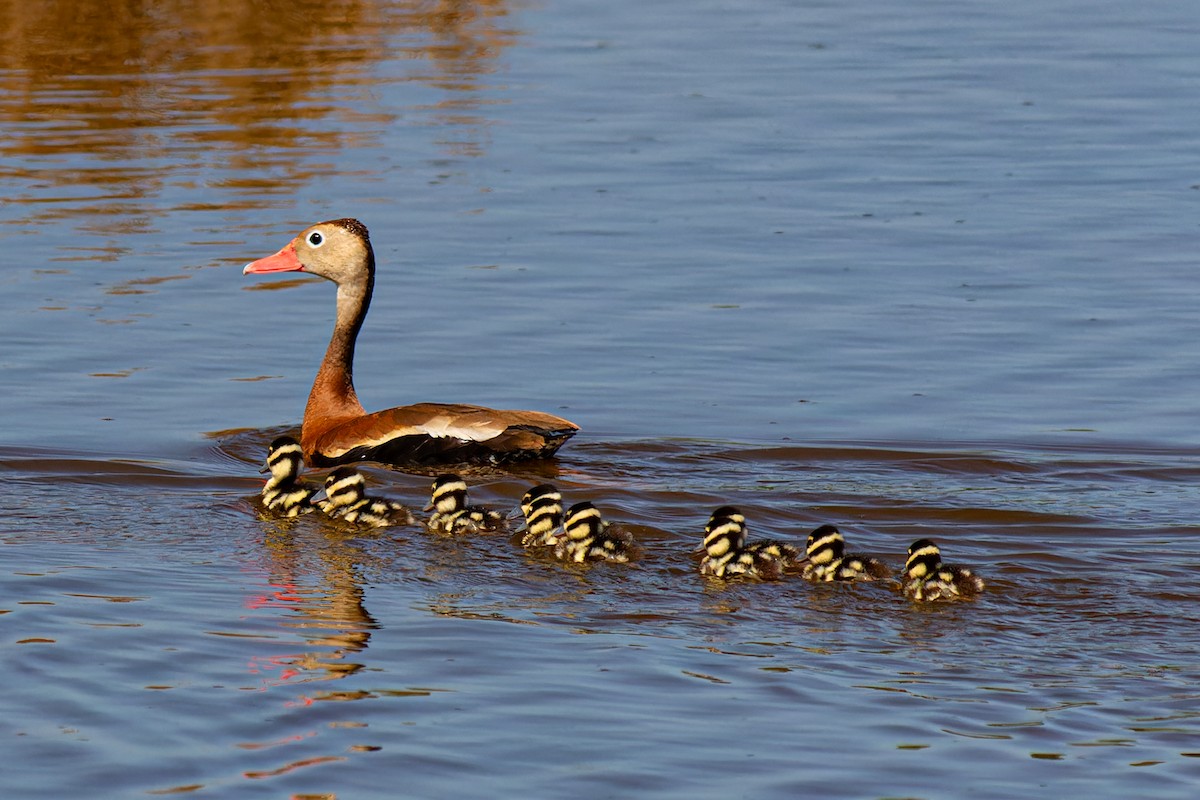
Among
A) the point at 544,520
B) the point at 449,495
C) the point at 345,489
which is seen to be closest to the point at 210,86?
the point at 345,489

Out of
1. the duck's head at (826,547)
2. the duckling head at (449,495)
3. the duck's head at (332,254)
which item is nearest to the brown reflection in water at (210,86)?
the duck's head at (332,254)

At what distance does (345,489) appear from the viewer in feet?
33.5

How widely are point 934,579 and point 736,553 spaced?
0.90 meters

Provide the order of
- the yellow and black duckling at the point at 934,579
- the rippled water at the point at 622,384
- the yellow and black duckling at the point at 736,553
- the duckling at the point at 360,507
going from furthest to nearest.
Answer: the duckling at the point at 360,507 → the yellow and black duckling at the point at 736,553 → the yellow and black duckling at the point at 934,579 → the rippled water at the point at 622,384

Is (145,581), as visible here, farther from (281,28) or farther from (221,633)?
(281,28)

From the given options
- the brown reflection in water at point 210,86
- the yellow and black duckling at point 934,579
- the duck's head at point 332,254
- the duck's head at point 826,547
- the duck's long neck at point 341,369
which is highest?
the brown reflection in water at point 210,86

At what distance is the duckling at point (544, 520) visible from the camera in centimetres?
974

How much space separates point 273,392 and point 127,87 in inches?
441

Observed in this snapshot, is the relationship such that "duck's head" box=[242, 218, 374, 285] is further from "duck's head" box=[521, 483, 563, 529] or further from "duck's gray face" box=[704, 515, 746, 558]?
"duck's gray face" box=[704, 515, 746, 558]

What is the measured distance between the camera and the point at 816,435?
1195cm

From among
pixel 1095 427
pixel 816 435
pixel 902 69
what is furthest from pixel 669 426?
pixel 902 69

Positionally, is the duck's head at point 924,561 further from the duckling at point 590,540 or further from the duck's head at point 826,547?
the duckling at point 590,540

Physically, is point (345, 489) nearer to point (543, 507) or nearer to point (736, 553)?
point (543, 507)

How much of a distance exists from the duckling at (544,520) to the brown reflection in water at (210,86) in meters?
8.25
